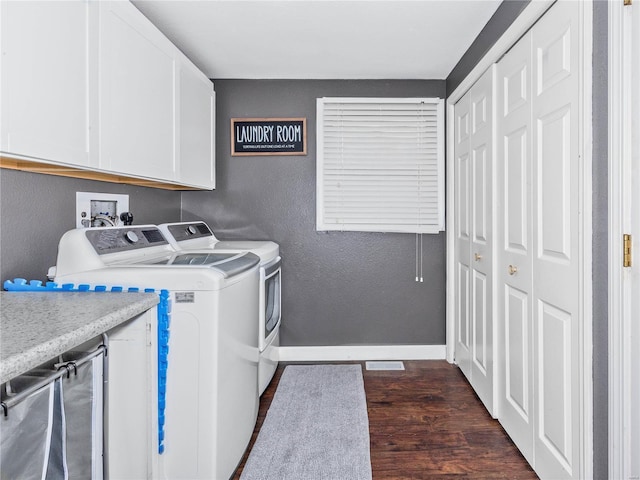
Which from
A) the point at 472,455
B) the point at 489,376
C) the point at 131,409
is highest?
the point at 131,409

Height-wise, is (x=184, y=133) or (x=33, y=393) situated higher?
(x=184, y=133)

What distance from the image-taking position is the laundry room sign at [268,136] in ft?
10.4

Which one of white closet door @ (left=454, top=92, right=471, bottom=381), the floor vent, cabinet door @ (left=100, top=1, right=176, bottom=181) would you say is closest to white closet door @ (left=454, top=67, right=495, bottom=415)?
white closet door @ (left=454, top=92, right=471, bottom=381)

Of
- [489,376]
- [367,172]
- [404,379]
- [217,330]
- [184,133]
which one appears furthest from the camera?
[367,172]

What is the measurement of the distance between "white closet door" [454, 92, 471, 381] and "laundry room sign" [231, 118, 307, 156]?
1145mm

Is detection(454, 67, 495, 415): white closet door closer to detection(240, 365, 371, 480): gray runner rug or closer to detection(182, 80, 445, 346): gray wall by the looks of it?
detection(182, 80, 445, 346): gray wall

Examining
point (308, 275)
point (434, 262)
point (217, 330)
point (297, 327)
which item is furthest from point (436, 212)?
point (217, 330)

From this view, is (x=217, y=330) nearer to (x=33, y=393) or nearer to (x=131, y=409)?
(x=131, y=409)

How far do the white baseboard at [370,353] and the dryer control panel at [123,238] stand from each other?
151cm

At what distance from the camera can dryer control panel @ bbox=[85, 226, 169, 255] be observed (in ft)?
5.67

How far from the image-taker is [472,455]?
1.95m

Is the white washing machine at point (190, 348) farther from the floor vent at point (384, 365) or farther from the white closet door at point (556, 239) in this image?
the floor vent at point (384, 365)

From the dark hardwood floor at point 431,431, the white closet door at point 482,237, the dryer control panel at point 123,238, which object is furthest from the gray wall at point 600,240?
the dryer control panel at point 123,238

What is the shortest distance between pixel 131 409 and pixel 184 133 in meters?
1.68
